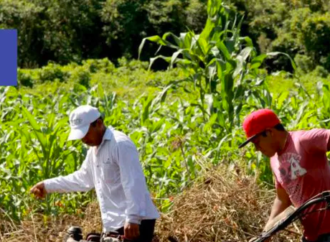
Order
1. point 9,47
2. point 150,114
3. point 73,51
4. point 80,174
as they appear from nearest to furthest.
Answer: point 80,174
point 9,47
point 150,114
point 73,51

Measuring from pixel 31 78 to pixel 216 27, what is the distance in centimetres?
2590

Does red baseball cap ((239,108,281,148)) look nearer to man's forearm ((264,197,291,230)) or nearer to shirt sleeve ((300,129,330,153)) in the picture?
shirt sleeve ((300,129,330,153))

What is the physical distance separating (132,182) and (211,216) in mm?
1744

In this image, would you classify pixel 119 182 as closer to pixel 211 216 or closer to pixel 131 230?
pixel 131 230

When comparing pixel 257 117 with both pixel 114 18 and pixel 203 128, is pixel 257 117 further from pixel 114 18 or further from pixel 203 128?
pixel 114 18

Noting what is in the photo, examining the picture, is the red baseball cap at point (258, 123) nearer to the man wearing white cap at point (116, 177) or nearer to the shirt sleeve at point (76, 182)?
the man wearing white cap at point (116, 177)

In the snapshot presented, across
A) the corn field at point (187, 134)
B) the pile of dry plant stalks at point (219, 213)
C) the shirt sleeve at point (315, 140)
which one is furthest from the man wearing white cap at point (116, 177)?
the corn field at point (187, 134)

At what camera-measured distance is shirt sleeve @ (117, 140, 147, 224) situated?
551 cm

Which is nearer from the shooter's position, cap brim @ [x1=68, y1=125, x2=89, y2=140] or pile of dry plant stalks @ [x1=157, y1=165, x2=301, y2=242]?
cap brim @ [x1=68, y1=125, x2=89, y2=140]

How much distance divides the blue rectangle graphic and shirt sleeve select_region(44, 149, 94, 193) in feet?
6.42

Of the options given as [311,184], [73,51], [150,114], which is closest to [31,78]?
[73,51]


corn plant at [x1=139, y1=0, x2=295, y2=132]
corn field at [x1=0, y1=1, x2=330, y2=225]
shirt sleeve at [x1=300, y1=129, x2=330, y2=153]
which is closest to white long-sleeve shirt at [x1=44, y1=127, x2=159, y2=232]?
shirt sleeve at [x1=300, y1=129, x2=330, y2=153]

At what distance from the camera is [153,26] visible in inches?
1954

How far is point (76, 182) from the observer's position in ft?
20.1
